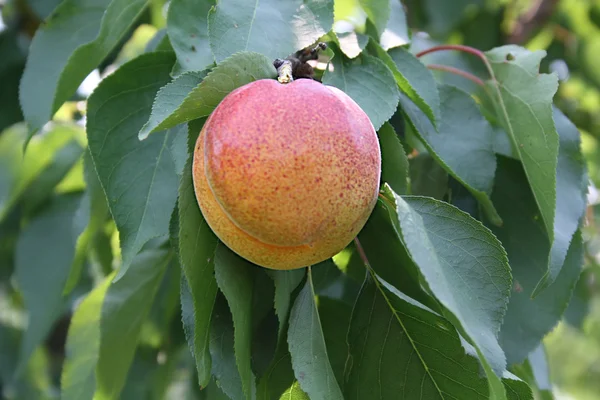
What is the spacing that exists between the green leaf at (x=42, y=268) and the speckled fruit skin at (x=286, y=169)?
2.83 feet

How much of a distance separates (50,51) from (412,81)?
66cm

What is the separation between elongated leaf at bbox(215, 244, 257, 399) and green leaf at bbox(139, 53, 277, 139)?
165 millimetres

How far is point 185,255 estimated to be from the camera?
70 centimetres

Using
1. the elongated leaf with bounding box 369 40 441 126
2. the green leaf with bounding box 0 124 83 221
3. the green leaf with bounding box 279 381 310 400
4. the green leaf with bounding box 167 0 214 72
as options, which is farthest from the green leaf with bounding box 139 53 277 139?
the green leaf with bounding box 0 124 83 221

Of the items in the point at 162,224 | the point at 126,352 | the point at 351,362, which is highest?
the point at 162,224

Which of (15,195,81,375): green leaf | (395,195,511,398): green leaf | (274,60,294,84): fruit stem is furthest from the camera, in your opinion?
(15,195,81,375): green leaf

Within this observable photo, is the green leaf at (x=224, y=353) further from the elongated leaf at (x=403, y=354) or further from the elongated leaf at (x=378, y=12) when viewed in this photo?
the elongated leaf at (x=378, y=12)

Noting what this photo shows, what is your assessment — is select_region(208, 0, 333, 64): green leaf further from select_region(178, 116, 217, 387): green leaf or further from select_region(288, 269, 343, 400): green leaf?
select_region(288, 269, 343, 400): green leaf

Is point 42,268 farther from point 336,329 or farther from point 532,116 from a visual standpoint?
point 532,116

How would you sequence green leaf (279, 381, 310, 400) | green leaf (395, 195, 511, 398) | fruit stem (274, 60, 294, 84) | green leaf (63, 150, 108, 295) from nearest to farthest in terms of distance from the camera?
green leaf (395, 195, 511, 398) < fruit stem (274, 60, 294, 84) < green leaf (279, 381, 310, 400) < green leaf (63, 150, 108, 295)

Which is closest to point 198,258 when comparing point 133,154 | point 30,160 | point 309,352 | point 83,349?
point 309,352

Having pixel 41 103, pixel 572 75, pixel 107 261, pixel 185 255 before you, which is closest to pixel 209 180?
pixel 185 255

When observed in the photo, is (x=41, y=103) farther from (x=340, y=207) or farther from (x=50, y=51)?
(x=340, y=207)

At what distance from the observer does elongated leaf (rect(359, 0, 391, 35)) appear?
94cm
